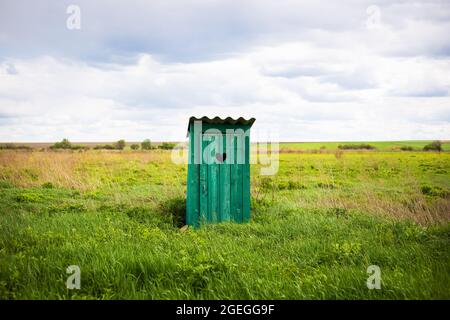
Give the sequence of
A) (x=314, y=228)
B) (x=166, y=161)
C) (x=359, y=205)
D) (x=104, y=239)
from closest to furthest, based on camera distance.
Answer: (x=104, y=239), (x=314, y=228), (x=359, y=205), (x=166, y=161)

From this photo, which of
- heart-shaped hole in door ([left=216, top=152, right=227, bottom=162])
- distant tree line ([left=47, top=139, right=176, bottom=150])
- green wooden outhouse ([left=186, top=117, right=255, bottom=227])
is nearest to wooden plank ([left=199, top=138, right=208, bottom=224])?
green wooden outhouse ([left=186, top=117, right=255, bottom=227])

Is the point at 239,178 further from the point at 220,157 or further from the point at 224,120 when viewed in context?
the point at 224,120

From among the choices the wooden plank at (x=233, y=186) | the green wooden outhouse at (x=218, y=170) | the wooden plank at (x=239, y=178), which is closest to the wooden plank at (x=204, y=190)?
the green wooden outhouse at (x=218, y=170)

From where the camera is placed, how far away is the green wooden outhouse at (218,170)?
796cm

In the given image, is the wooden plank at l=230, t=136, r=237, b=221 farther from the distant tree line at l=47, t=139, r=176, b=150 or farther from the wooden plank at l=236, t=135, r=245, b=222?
the distant tree line at l=47, t=139, r=176, b=150

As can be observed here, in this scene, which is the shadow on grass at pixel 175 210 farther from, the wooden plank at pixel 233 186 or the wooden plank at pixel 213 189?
the wooden plank at pixel 233 186

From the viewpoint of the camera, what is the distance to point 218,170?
8.07 metres

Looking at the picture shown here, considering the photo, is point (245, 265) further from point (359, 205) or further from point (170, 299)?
point (359, 205)

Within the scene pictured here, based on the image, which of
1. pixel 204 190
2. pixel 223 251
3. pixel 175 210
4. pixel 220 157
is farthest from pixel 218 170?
pixel 223 251

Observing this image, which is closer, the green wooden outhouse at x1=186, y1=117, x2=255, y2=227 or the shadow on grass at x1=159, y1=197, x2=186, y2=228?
the green wooden outhouse at x1=186, y1=117, x2=255, y2=227

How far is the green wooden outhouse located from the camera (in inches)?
313

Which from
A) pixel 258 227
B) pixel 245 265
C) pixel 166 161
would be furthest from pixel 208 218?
pixel 166 161

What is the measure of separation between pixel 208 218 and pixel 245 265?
3.17m
